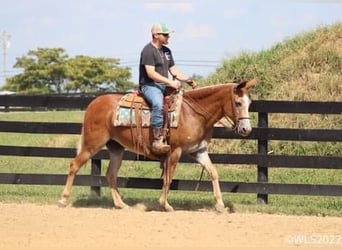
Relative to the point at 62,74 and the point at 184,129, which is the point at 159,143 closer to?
the point at 184,129

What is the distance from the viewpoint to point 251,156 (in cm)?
919

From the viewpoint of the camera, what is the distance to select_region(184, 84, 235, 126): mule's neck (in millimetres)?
8422

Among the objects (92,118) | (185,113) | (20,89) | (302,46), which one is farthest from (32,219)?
(20,89)

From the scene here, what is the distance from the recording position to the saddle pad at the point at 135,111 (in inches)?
331

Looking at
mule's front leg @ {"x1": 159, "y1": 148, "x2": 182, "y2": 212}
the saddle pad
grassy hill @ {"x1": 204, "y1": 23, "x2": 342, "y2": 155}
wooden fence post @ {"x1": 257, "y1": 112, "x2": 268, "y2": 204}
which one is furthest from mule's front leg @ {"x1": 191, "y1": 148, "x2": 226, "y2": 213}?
grassy hill @ {"x1": 204, "y1": 23, "x2": 342, "y2": 155}

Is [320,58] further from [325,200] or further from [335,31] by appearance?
[325,200]

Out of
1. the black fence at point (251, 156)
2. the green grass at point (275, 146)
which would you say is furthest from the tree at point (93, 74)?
the black fence at point (251, 156)

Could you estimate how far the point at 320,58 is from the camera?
15125 mm

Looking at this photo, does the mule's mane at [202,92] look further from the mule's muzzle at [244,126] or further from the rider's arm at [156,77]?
the mule's muzzle at [244,126]

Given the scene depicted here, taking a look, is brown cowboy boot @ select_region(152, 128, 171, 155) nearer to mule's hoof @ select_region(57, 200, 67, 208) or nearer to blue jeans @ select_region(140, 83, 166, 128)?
blue jeans @ select_region(140, 83, 166, 128)

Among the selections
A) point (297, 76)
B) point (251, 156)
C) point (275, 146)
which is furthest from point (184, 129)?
point (297, 76)

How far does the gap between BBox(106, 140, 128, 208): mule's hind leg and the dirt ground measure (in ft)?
1.15

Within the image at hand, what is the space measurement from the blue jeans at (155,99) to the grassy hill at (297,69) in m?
6.35

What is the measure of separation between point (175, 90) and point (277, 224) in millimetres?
2447
